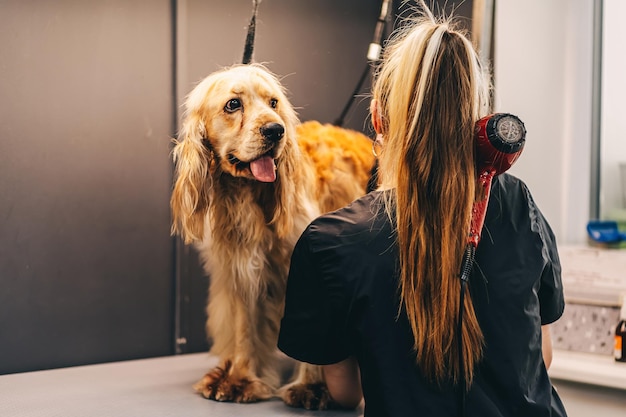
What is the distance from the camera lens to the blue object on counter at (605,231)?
238cm

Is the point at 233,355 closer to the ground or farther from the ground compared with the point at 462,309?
closer to the ground

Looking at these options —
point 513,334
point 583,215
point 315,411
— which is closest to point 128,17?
point 315,411

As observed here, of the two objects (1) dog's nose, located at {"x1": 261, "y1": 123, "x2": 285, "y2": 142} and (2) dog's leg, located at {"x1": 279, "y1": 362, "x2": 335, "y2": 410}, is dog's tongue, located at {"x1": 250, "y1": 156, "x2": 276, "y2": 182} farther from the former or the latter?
(2) dog's leg, located at {"x1": 279, "y1": 362, "x2": 335, "y2": 410}

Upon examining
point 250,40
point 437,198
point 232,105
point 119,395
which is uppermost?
point 250,40

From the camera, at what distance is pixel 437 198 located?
1.24 m

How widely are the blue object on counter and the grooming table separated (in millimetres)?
1204

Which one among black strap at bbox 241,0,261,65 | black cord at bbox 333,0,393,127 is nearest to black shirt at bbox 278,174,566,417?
black strap at bbox 241,0,261,65

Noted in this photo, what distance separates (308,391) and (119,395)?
0.49 meters

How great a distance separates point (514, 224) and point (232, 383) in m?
0.83

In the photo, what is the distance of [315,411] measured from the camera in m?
1.65

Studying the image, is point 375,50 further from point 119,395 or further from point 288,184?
point 119,395

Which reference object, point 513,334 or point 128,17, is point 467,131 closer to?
point 513,334

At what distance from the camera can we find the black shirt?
126cm

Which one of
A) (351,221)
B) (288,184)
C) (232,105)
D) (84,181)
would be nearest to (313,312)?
(351,221)
